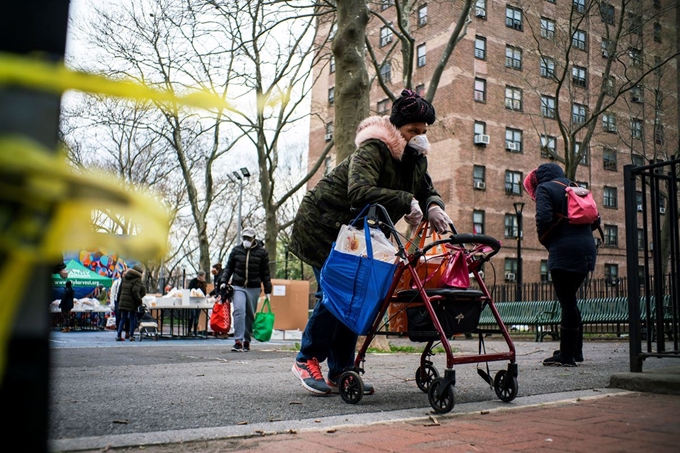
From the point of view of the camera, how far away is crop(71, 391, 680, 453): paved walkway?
2824 mm

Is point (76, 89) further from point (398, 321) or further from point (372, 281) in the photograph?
point (398, 321)

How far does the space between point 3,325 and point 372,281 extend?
11.8 feet

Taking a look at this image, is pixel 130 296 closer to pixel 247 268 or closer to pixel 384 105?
pixel 247 268

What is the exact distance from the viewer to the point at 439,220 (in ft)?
14.2

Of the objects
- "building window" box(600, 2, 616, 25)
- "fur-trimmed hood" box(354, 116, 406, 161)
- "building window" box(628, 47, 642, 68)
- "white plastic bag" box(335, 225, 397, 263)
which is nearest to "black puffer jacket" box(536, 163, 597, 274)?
"fur-trimmed hood" box(354, 116, 406, 161)

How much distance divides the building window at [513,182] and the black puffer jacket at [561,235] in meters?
35.1

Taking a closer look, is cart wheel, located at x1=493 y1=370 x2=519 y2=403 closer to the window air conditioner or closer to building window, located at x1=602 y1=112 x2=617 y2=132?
building window, located at x1=602 y1=112 x2=617 y2=132

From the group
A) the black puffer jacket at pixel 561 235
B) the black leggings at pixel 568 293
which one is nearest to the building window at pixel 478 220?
the black puffer jacket at pixel 561 235

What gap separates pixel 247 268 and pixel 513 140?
3309cm

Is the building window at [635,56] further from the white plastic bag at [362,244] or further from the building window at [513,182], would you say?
the white plastic bag at [362,244]

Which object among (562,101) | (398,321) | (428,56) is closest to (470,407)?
(398,321)

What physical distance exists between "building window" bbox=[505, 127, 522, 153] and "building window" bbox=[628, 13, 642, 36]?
19889mm

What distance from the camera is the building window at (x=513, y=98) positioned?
134 feet

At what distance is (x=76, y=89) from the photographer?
52 centimetres
